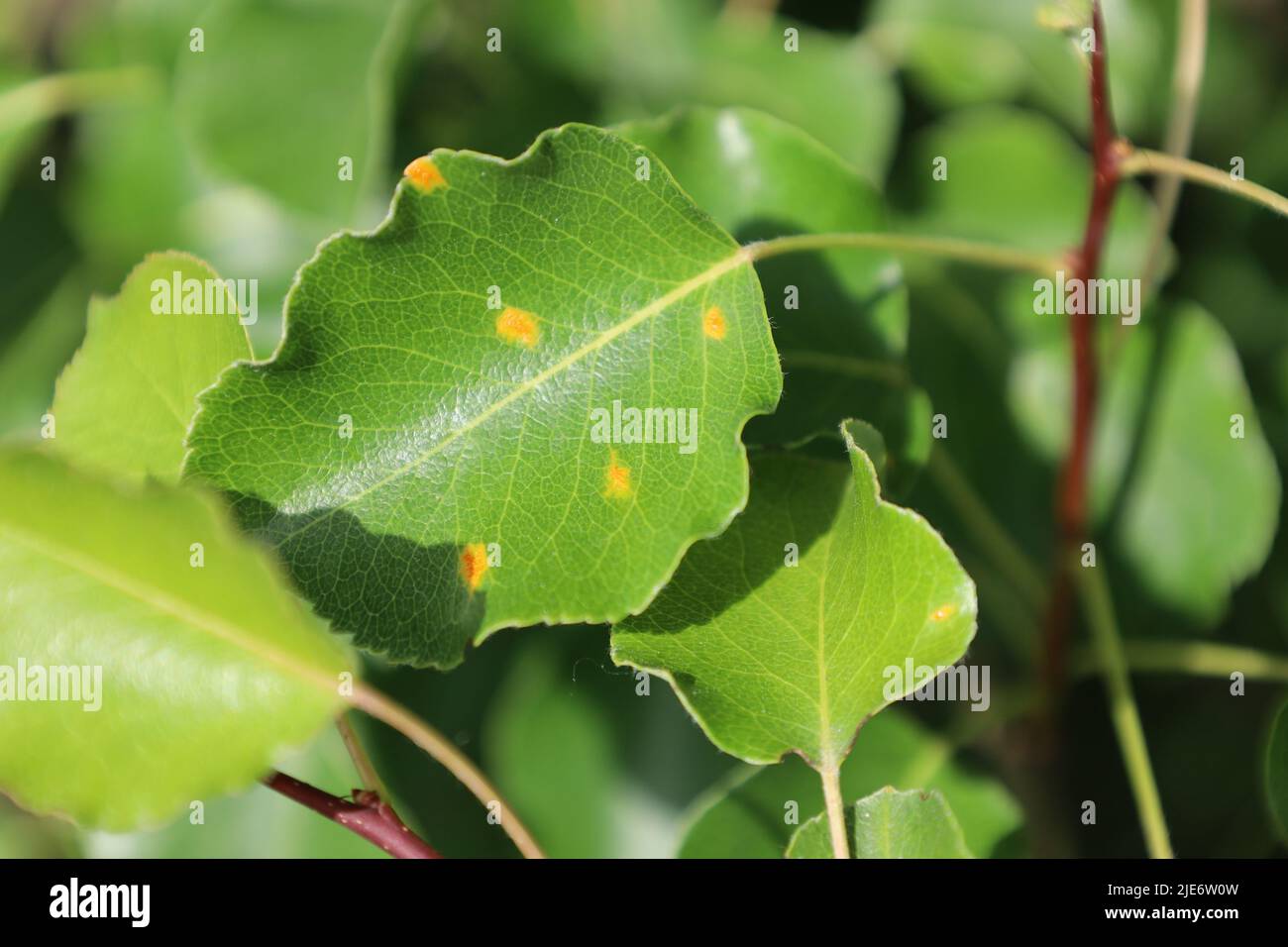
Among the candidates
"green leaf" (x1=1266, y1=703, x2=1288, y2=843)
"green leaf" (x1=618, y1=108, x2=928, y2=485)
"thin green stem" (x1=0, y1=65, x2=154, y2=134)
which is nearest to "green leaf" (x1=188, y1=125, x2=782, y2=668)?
"green leaf" (x1=618, y1=108, x2=928, y2=485)

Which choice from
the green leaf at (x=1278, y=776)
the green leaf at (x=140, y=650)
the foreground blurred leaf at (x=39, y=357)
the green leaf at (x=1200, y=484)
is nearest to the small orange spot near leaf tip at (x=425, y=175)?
the green leaf at (x=140, y=650)

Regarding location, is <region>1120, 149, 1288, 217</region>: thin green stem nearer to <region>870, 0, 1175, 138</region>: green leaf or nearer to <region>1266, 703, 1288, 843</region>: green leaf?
<region>1266, 703, 1288, 843</region>: green leaf

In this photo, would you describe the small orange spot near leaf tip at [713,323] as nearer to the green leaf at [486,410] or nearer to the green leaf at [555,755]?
the green leaf at [486,410]

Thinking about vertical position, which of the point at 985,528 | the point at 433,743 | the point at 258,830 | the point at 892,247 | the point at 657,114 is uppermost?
the point at 657,114

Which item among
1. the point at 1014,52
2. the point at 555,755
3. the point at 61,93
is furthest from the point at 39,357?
the point at 1014,52

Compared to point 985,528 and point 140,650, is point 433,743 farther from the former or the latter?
point 985,528
